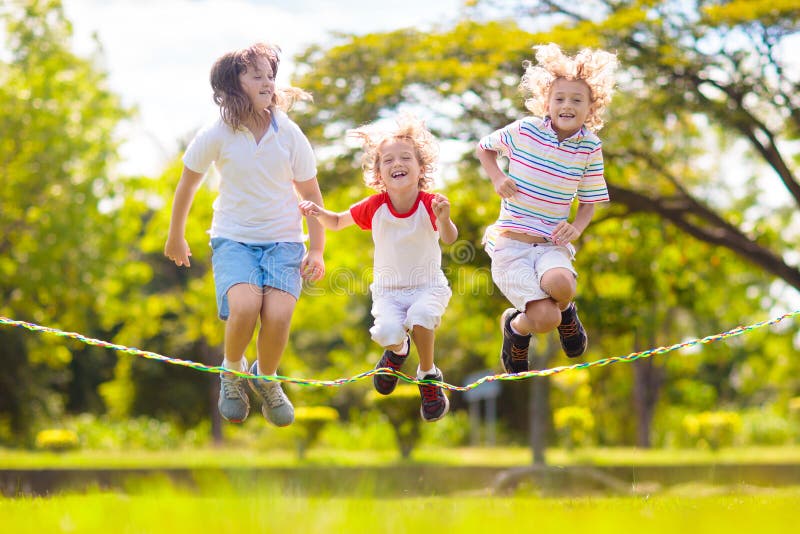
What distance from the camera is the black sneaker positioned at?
19.4 feet

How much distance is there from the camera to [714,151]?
89.2ft

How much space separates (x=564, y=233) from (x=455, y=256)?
694 cm

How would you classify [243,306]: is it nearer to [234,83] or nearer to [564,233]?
[234,83]

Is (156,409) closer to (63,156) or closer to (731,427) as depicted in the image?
(63,156)

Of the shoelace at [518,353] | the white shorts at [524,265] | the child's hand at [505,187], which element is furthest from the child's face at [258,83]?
the shoelace at [518,353]

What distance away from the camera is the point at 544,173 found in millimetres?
5664

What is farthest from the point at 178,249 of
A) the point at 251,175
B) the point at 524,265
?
the point at 524,265

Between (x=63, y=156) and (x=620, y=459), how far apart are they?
12526mm

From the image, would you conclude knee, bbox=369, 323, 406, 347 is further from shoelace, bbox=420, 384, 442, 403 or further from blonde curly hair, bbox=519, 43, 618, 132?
blonde curly hair, bbox=519, 43, 618, 132

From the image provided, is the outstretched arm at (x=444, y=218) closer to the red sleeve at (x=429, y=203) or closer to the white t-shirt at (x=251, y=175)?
the red sleeve at (x=429, y=203)

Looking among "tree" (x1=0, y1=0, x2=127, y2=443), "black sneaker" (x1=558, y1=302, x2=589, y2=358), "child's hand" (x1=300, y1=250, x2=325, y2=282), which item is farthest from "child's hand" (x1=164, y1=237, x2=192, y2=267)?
"tree" (x1=0, y1=0, x2=127, y2=443)

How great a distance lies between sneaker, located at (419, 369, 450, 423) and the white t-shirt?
123cm

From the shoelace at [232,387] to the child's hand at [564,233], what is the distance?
6.94 ft

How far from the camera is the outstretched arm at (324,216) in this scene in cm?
560
